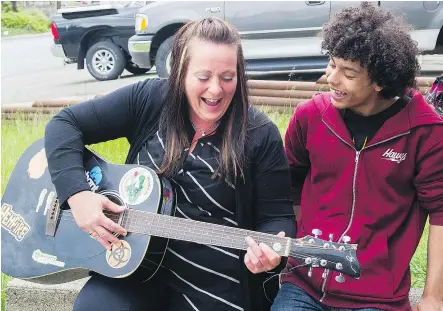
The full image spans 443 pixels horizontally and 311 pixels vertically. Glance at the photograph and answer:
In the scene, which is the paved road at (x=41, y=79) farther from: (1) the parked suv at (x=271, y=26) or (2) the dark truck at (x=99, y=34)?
(1) the parked suv at (x=271, y=26)

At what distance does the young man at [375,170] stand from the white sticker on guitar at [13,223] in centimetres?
111

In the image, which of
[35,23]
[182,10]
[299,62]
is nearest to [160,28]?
[182,10]

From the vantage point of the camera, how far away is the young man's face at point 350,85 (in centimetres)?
226

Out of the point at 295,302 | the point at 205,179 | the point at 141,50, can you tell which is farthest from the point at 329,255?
the point at 141,50

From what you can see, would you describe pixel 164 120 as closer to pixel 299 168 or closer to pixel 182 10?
pixel 299 168

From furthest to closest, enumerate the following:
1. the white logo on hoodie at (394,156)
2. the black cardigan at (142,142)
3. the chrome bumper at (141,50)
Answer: the chrome bumper at (141,50)
the black cardigan at (142,142)
the white logo on hoodie at (394,156)

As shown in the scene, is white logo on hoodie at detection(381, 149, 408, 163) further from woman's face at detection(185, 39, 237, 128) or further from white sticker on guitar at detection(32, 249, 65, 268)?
white sticker on guitar at detection(32, 249, 65, 268)

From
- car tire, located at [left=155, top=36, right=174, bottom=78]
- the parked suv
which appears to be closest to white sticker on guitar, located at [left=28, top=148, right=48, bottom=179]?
car tire, located at [left=155, top=36, right=174, bottom=78]

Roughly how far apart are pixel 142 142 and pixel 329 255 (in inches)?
35.1

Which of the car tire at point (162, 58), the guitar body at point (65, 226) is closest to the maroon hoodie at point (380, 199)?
the guitar body at point (65, 226)

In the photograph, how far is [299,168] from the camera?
8.55 feet

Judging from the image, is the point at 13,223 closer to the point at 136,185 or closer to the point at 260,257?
the point at 136,185

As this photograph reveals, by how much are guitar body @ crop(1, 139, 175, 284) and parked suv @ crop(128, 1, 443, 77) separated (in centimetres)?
470

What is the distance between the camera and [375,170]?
91.0 inches
